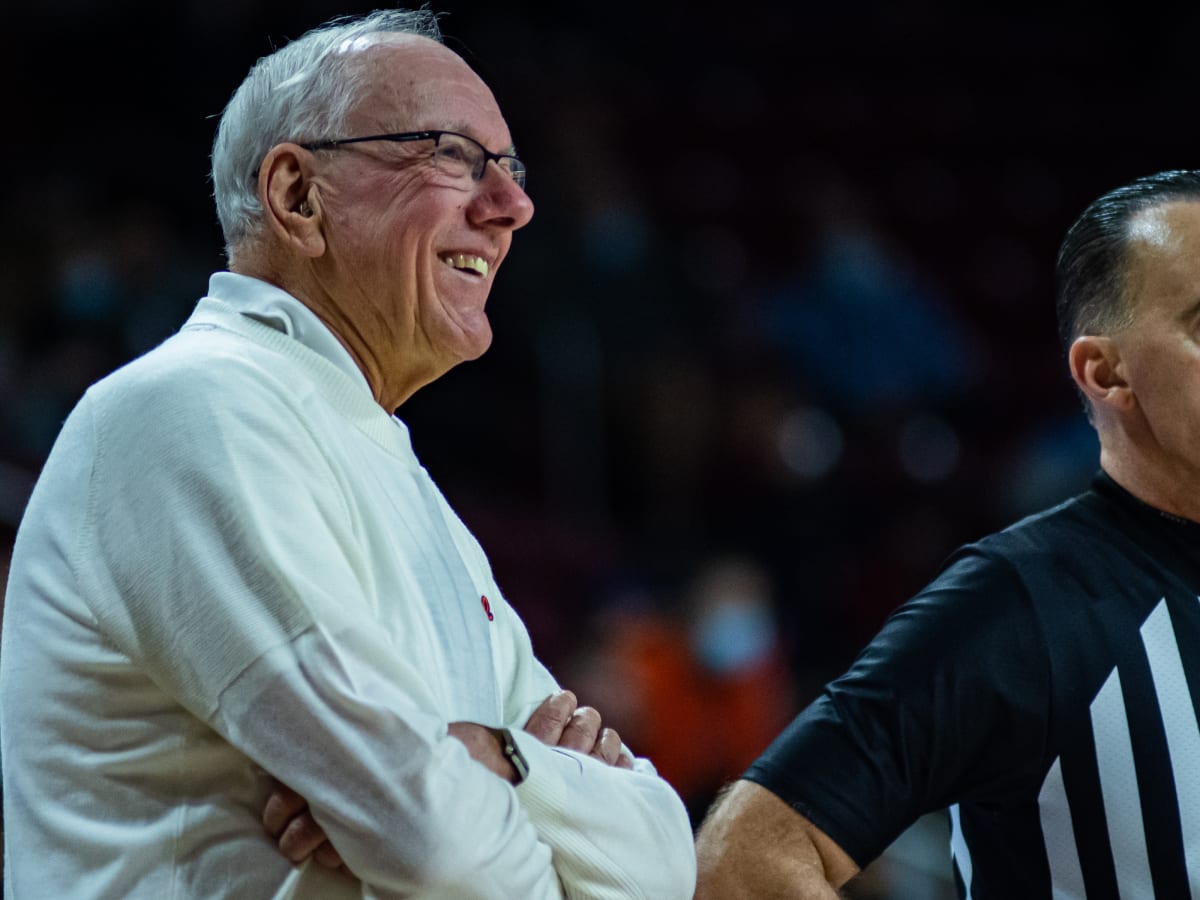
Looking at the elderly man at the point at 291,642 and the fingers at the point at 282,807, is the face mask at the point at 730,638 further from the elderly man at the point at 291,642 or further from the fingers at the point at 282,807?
the fingers at the point at 282,807

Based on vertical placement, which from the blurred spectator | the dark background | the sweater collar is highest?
the sweater collar

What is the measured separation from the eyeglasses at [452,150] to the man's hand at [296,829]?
0.86m

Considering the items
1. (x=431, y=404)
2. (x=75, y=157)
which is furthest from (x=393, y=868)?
(x=75, y=157)

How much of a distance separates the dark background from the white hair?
218 cm

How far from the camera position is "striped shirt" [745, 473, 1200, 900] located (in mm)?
2127

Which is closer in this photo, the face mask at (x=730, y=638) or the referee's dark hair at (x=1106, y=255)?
the referee's dark hair at (x=1106, y=255)

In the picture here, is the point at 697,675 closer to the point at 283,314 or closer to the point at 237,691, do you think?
the point at 283,314

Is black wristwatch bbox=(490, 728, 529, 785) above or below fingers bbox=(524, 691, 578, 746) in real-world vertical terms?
above

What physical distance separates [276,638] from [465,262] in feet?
2.35

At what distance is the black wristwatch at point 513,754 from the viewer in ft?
5.45

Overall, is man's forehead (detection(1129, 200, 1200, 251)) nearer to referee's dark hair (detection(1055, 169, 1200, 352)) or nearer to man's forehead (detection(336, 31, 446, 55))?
referee's dark hair (detection(1055, 169, 1200, 352))

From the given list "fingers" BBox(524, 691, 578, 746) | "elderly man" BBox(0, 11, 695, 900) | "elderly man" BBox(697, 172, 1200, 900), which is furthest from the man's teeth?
"elderly man" BBox(697, 172, 1200, 900)

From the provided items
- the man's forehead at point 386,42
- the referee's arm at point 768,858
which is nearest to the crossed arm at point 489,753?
the referee's arm at point 768,858

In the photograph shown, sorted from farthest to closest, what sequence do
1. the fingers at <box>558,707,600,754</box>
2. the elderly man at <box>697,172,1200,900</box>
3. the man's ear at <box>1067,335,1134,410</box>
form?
the man's ear at <box>1067,335,1134,410</box>, the elderly man at <box>697,172,1200,900</box>, the fingers at <box>558,707,600,754</box>
